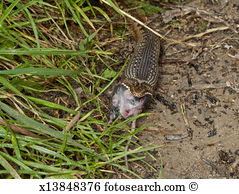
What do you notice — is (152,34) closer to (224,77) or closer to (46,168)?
(224,77)

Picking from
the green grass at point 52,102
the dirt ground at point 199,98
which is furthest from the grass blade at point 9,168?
the dirt ground at point 199,98

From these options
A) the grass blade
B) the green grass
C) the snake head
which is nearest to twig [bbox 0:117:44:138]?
the green grass

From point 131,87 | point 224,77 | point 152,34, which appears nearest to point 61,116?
point 131,87

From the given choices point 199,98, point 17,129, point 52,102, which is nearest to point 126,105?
point 52,102

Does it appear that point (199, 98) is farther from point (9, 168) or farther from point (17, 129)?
point (9, 168)

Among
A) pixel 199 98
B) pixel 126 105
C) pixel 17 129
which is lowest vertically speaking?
pixel 17 129

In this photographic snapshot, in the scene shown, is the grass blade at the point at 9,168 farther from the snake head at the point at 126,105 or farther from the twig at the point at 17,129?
the snake head at the point at 126,105

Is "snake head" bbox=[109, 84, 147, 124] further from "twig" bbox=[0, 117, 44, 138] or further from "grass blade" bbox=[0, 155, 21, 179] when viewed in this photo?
"grass blade" bbox=[0, 155, 21, 179]
